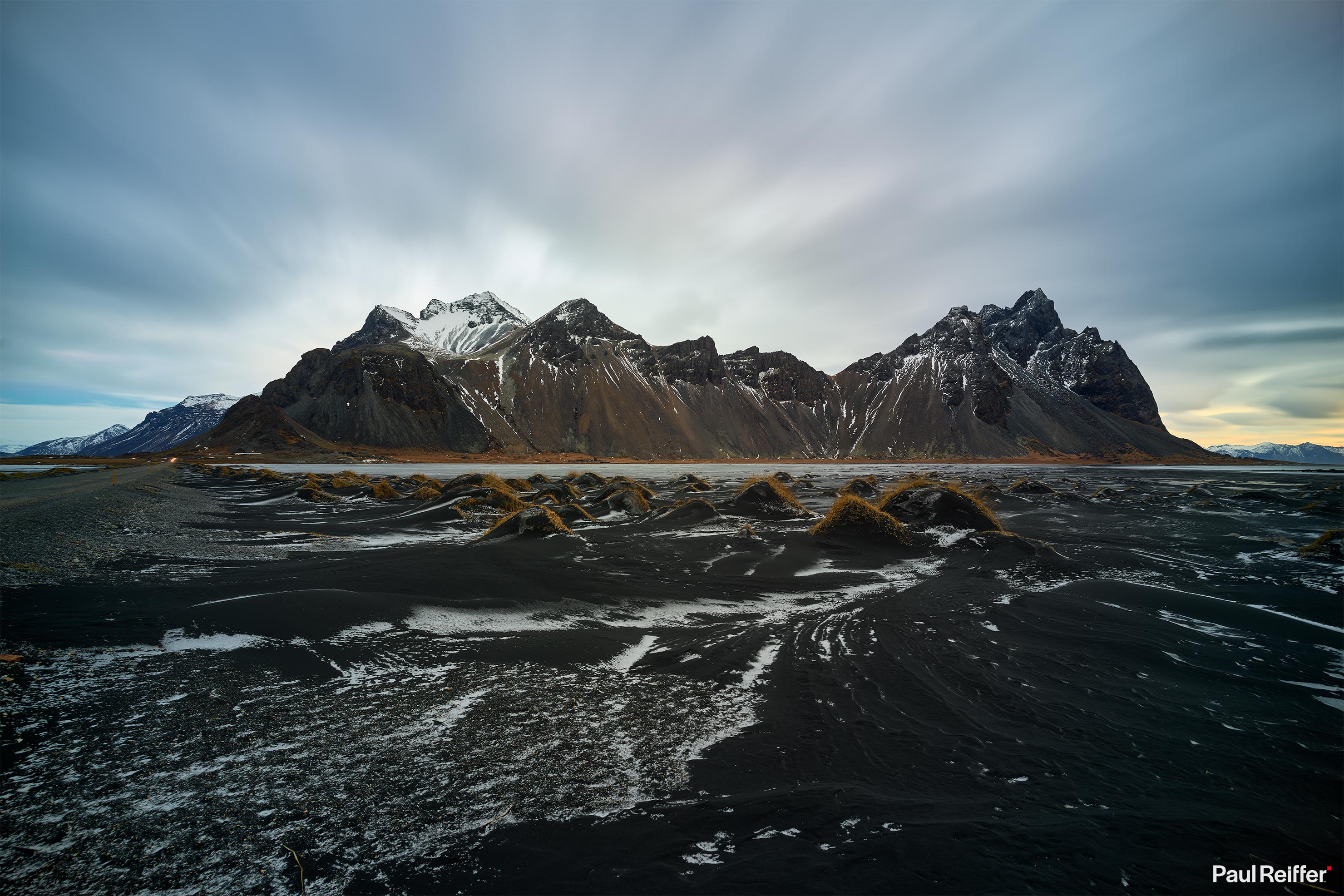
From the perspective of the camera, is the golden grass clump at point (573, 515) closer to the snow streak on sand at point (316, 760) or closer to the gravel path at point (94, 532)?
the gravel path at point (94, 532)

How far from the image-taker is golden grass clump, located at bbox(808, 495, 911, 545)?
15.1 meters

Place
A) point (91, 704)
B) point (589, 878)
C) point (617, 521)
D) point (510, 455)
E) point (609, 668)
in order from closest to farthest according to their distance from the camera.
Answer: point (589, 878), point (91, 704), point (609, 668), point (617, 521), point (510, 455)

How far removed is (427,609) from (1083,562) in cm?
1572

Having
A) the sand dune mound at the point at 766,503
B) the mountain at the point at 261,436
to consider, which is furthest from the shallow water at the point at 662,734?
the mountain at the point at 261,436

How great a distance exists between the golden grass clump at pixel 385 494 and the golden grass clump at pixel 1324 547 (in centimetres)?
3350

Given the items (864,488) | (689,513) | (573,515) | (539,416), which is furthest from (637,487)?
(539,416)

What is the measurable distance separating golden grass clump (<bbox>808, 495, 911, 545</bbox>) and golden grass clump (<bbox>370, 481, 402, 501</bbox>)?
71.1ft

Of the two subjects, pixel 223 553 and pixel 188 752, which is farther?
pixel 223 553

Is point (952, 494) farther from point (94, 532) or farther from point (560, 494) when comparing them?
point (94, 532)

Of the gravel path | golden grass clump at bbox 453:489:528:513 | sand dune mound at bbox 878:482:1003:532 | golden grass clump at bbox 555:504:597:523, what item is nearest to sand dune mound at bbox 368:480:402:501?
golden grass clump at bbox 453:489:528:513

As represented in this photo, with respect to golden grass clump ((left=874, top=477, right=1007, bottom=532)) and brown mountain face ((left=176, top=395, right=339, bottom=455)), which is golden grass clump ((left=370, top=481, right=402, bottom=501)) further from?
brown mountain face ((left=176, top=395, right=339, bottom=455))

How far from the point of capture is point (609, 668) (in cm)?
658

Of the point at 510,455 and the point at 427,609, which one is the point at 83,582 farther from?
the point at 510,455

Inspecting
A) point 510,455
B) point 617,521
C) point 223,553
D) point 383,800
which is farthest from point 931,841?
point 510,455
